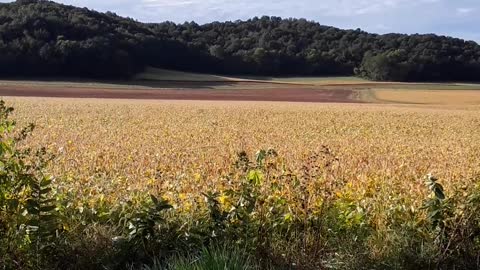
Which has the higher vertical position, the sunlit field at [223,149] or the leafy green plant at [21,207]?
the leafy green plant at [21,207]

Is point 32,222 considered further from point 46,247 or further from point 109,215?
point 109,215

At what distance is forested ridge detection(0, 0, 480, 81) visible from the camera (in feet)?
242

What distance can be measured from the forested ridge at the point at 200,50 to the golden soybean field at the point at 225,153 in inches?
2129

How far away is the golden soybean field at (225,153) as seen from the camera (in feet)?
23.0

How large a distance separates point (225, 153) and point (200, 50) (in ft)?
275

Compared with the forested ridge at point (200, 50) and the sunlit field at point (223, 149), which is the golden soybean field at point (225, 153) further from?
the forested ridge at point (200, 50)

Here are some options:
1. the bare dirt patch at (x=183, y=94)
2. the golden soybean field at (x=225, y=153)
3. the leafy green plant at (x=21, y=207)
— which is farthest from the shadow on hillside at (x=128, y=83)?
the leafy green plant at (x=21, y=207)

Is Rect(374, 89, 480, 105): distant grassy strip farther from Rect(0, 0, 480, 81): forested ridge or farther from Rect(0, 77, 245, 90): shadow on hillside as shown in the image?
Rect(0, 0, 480, 81): forested ridge

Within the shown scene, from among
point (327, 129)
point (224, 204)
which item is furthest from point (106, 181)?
point (327, 129)

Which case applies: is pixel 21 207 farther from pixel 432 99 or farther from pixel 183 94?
pixel 183 94

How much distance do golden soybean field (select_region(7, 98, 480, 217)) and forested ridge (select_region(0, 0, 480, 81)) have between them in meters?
54.1

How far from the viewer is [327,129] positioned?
1939 centimetres

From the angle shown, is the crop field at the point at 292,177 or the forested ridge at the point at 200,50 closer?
the crop field at the point at 292,177

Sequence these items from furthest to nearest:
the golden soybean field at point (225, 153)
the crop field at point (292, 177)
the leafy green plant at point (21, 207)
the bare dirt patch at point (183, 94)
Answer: the bare dirt patch at point (183, 94), the golden soybean field at point (225, 153), the crop field at point (292, 177), the leafy green plant at point (21, 207)
